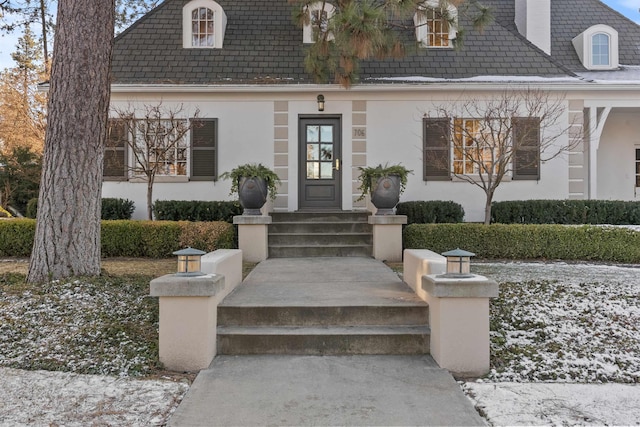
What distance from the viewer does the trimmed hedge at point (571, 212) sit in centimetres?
867

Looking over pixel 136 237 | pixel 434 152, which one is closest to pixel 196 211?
pixel 136 237

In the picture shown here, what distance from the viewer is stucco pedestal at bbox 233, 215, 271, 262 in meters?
7.39

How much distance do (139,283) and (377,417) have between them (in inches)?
136

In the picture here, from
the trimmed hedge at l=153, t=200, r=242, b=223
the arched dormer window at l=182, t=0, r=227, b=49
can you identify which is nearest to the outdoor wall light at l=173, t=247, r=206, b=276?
the trimmed hedge at l=153, t=200, r=242, b=223

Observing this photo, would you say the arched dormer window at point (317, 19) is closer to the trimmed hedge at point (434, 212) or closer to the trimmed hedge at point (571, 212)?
the trimmed hedge at point (434, 212)

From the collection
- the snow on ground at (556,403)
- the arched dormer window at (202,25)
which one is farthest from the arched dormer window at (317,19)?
the snow on ground at (556,403)

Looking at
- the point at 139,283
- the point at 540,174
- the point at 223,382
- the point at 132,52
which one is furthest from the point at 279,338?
the point at 132,52

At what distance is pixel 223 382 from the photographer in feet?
10.4

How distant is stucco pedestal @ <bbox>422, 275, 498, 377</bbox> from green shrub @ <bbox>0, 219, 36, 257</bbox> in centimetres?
747

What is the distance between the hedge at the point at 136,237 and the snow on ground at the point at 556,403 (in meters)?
5.63

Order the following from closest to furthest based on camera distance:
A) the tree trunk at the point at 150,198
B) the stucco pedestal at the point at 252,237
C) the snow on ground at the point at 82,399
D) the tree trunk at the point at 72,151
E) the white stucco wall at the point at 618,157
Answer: the snow on ground at the point at 82,399
the tree trunk at the point at 72,151
the stucco pedestal at the point at 252,237
the tree trunk at the point at 150,198
the white stucco wall at the point at 618,157

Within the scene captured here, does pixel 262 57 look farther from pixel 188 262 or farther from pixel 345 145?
pixel 188 262

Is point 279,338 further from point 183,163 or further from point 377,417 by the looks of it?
point 183,163

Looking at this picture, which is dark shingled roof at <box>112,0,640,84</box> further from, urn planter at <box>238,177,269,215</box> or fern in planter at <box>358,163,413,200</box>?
Answer: urn planter at <box>238,177,269,215</box>
